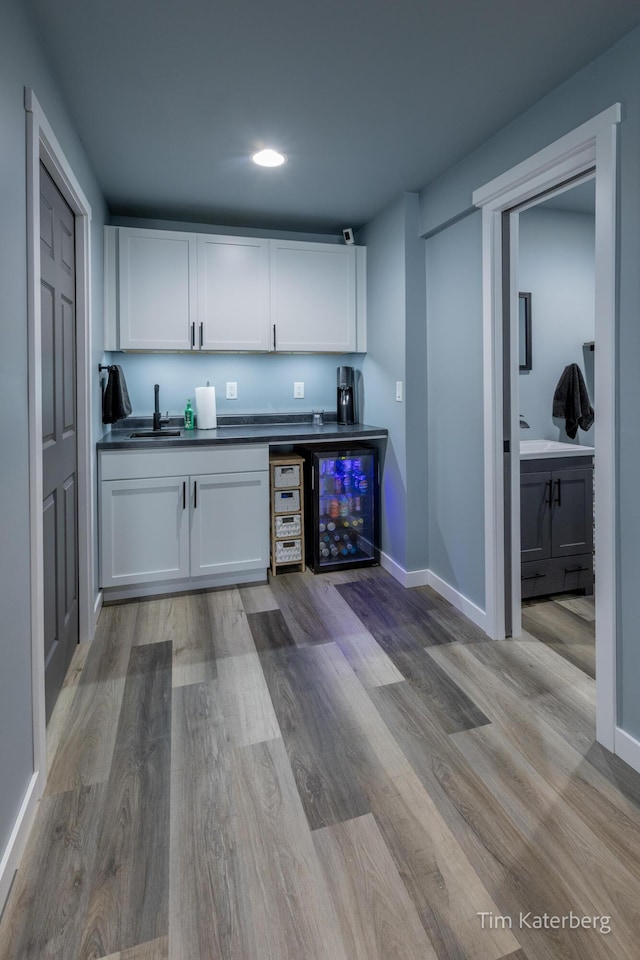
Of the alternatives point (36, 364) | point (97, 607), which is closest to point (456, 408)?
point (36, 364)

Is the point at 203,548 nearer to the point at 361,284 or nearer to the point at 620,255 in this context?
the point at 361,284

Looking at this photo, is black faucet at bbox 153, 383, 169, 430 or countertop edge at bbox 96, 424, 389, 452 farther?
black faucet at bbox 153, 383, 169, 430

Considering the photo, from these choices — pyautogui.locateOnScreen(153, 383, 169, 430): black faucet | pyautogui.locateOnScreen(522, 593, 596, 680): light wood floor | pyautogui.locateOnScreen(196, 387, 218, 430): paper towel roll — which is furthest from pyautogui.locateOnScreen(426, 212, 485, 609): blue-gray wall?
pyautogui.locateOnScreen(153, 383, 169, 430): black faucet

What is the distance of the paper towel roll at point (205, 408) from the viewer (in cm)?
341

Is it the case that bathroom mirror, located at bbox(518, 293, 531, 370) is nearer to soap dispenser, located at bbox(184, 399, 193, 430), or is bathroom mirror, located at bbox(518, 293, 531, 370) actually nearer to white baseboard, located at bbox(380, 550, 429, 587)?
white baseboard, located at bbox(380, 550, 429, 587)

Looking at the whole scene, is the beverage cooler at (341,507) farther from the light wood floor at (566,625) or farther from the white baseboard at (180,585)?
the light wood floor at (566,625)

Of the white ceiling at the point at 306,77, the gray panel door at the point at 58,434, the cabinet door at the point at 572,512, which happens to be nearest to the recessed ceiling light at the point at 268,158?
the white ceiling at the point at 306,77

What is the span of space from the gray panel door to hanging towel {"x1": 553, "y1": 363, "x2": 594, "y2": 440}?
292cm

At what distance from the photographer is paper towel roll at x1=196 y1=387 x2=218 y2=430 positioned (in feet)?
11.2

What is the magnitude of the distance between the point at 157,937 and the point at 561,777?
121 cm

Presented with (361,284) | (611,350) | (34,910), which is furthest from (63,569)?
(361,284)

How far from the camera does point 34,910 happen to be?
1.22 meters

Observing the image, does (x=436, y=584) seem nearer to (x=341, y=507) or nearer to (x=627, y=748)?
(x=341, y=507)

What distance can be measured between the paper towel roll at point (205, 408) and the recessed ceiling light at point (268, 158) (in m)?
1.34
